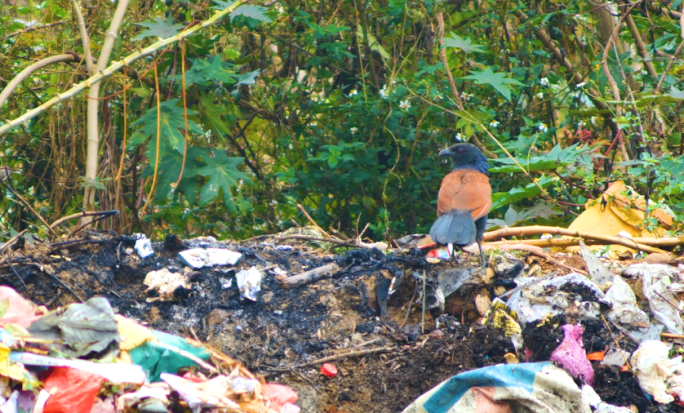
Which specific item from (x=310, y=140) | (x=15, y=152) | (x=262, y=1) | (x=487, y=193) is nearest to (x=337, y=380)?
(x=487, y=193)

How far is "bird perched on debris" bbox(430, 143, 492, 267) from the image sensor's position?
3.79m

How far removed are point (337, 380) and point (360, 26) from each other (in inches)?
158

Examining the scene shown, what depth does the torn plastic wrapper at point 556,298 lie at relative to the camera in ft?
10.6

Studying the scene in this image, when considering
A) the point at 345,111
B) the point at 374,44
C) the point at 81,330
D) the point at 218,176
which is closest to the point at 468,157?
the point at 345,111

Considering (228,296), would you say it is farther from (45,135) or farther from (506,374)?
(45,135)

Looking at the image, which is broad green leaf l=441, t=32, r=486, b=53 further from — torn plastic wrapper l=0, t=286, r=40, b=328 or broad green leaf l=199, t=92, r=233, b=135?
torn plastic wrapper l=0, t=286, r=40, b=328

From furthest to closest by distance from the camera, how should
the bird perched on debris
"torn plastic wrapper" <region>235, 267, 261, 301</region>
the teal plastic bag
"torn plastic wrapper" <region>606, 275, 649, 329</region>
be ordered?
1. the bird perched on debris
2. "torn plastic wrapper" <region>235, 267, 261, 301</region>
3. "torn plastic wrapper" <region>606, 275, 649, 329</region>
4. the teal plastic bag

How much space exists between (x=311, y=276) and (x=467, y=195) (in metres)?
1.30

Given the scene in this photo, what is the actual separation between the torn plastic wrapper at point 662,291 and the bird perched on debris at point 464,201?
0.86 metres

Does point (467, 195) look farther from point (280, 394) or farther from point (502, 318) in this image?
point (280, 394)

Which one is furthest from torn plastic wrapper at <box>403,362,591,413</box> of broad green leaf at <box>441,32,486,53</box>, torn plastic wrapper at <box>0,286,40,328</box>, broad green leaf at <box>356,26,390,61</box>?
broad green leaf at <box>356,26,390,61</box>

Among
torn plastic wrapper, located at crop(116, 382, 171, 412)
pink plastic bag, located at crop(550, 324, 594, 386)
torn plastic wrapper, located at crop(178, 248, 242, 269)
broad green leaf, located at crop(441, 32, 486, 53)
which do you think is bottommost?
pink plastic bag, located at crop(550, 324, 594, 386)

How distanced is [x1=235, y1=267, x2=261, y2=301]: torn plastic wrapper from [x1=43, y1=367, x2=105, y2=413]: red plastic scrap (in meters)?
1.15

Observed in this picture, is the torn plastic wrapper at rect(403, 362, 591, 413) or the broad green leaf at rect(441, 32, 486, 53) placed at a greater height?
the broad green leaf at rect(441, 32, 486, 53)
